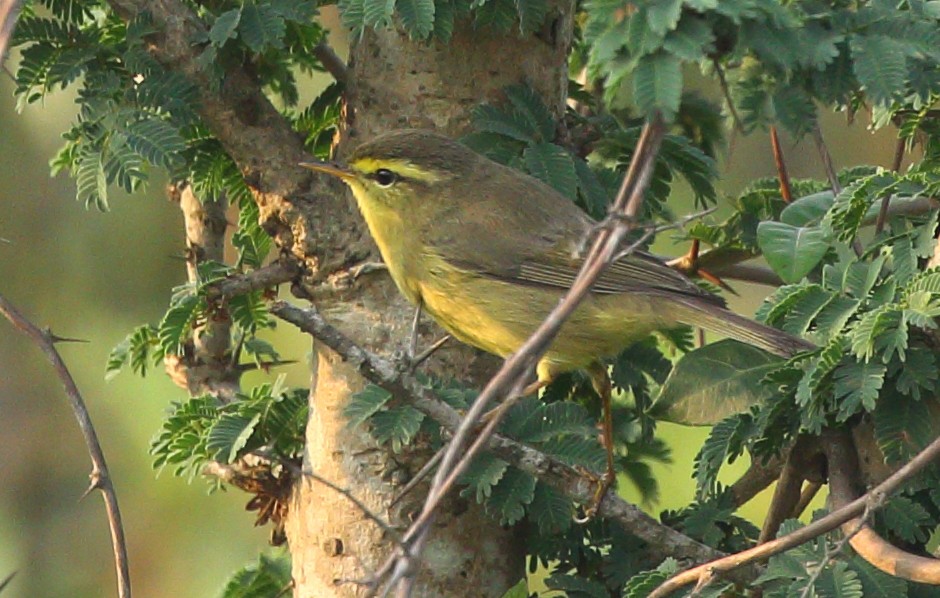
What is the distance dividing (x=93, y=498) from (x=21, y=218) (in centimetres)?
114

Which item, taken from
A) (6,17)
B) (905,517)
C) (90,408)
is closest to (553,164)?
(905,517)

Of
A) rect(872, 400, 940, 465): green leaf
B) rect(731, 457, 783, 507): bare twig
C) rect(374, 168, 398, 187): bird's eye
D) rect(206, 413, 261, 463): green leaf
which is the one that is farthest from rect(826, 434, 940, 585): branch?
rect(206, 413, 261, 463): green leaf

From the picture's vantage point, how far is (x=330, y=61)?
3.75 metres

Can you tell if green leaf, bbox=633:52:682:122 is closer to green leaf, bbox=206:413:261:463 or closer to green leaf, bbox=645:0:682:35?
green leaf, bbox=645:0:682:35

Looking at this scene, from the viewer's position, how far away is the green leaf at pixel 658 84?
2.20m

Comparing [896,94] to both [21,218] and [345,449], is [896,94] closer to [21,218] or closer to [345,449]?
[345,449]

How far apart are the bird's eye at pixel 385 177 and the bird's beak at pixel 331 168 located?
73mm

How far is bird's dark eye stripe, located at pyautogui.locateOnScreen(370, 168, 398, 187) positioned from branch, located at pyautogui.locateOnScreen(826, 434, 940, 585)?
1274 millimetres

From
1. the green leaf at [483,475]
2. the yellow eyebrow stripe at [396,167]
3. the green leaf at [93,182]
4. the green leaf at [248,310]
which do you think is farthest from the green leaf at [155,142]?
the green leaf at [483,475]

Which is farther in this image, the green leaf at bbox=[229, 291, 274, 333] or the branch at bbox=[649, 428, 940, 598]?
the green leaf at bbox=[229, 291, 274, 333]

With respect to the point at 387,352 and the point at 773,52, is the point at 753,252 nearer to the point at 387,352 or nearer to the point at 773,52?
the point at 387,352

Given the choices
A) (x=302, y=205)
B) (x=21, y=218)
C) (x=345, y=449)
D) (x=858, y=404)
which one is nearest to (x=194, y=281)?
(x=302, y=205)

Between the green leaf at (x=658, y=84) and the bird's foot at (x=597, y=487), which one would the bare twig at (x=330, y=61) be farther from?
the green leaf at (x=658, y=84)

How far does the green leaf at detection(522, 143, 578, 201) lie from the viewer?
346cm
